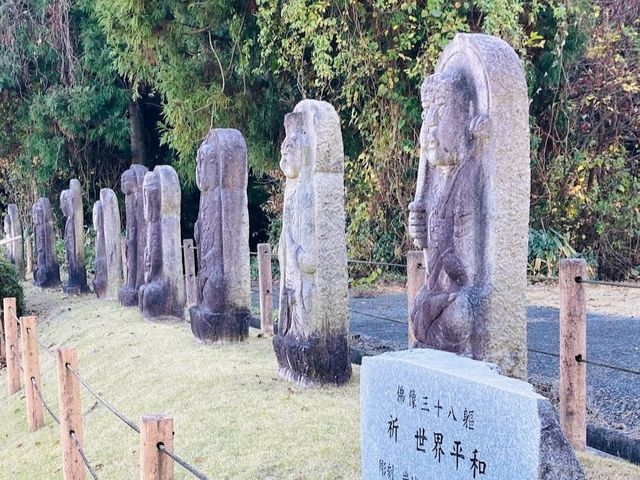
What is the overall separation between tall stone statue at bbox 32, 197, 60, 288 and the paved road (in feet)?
22.6

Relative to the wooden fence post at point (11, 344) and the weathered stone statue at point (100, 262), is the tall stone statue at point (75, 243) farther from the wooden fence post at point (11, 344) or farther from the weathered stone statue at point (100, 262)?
the wooden fence post at point (11, 344)

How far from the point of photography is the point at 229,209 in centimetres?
777

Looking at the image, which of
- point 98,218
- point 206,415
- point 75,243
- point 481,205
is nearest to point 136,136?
point 75,243

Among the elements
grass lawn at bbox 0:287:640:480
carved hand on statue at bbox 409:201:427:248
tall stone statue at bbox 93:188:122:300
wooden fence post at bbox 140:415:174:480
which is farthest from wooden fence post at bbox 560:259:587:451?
tall stone statue at bbox 93:188:122:300

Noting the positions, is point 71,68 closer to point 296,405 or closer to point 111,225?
point 111,225

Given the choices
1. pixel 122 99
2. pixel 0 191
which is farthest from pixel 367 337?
pixel 0 191

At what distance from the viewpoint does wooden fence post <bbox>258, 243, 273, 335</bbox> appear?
8.92 m

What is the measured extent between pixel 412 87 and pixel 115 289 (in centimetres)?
612

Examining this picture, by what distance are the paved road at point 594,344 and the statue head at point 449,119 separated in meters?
2.25

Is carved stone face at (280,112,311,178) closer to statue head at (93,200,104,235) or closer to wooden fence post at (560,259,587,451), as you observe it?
wooden fence post at (560,259,587,451)

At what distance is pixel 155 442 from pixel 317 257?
3.33 metres

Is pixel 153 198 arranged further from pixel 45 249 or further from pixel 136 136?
pixel 136 136

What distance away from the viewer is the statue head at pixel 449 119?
4449mm

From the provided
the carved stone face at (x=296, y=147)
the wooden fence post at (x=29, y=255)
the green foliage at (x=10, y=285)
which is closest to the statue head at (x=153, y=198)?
the green foliage at (x=10, y=285)
